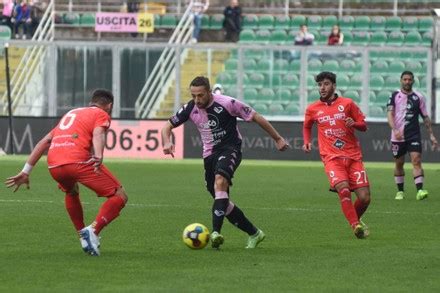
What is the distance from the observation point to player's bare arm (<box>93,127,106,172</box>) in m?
13.5

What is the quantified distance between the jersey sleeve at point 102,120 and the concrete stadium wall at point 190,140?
72.9 feet

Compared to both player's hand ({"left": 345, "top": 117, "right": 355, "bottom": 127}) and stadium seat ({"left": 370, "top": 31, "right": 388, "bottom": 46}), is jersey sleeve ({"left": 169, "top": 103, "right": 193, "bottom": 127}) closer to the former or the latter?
player's hand ({"left": 345, "top": 117, "right": 355, "bottom": 127})

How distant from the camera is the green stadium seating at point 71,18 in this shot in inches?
1783

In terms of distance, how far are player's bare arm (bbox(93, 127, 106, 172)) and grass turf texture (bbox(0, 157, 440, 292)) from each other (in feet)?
3.16

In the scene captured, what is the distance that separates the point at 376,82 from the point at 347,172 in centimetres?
2285

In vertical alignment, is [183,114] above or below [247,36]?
above

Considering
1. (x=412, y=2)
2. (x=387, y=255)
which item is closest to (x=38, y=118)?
(x=412, y=2)

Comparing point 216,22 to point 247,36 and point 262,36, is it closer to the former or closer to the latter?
point 247,36

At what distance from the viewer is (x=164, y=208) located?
20.6 m

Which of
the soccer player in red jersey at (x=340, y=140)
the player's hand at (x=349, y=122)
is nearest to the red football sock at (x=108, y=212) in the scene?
the soccer player in red jersey at (x=340, y=140)

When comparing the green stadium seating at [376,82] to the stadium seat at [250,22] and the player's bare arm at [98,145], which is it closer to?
the stadium seat at [250,22]

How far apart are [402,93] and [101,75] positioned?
18.1m

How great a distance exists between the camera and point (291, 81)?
39.5 meters

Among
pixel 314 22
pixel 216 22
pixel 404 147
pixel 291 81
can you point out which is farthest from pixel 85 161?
pixel 216 22
